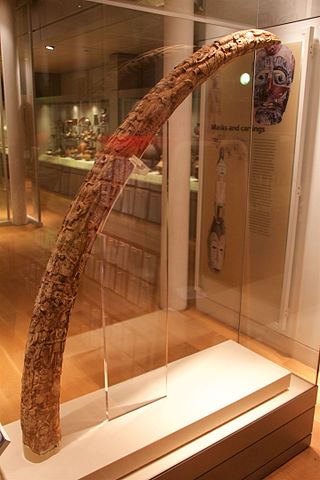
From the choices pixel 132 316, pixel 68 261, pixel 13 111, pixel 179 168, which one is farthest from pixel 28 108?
pixel 132 316

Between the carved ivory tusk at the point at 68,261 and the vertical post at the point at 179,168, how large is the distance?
85 cm

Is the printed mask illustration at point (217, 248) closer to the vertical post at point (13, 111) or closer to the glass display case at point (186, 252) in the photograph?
the glass display case at point (186, 252)

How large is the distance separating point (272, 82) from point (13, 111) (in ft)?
4.26

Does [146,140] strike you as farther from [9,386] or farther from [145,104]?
[9,386]

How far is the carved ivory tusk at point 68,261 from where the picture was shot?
1.31 metres

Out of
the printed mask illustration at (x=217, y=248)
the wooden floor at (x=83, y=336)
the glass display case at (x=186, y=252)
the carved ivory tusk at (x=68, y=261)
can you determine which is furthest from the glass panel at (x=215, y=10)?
the printed mask illustration at (x=217, y=248)

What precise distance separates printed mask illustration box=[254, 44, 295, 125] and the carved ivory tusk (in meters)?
0.99

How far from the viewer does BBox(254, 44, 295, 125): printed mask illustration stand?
7.32 feet

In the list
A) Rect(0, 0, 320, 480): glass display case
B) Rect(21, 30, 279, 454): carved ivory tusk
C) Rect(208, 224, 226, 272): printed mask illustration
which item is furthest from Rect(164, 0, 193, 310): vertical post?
Rect(21, 30, 279, 454): carved ivory tusk

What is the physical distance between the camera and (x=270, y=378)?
183 centimetres

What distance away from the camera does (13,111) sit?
5.46 ft

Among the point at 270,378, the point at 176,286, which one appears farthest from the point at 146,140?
the point at 176,286

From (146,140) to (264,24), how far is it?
3.91 ft

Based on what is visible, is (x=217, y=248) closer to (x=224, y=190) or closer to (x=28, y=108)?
(x=224, y=190)
